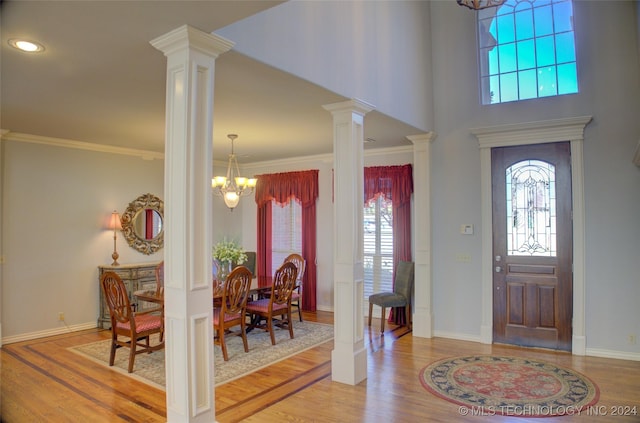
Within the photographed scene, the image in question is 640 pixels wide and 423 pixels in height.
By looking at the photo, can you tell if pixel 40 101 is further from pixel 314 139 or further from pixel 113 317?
pixel 314 139

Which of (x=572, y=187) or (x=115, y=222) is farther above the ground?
(x=572, y=187)

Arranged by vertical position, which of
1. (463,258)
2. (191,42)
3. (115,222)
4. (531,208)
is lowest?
(463,258)

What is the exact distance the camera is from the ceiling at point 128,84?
2275mm

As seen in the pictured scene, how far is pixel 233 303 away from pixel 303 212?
292cm

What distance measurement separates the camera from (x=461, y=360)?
4.58 m

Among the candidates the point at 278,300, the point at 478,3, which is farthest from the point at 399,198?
the point at 478,3

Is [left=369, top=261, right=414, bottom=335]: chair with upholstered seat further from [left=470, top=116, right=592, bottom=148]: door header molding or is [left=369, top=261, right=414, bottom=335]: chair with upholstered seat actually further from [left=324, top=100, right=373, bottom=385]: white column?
[left=470, top=116, right=592, bottom=148]: door header molding

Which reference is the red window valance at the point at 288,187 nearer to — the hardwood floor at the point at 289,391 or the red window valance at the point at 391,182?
the red window valance at the point at 391,182

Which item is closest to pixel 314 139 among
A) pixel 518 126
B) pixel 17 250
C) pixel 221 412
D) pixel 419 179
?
pixel 419 179

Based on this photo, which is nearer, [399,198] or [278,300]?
[278,300]

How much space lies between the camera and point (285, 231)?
7.73 meters

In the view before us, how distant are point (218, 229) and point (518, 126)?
5371 mm

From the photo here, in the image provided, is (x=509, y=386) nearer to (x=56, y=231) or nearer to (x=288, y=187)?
(x=288, y=187)

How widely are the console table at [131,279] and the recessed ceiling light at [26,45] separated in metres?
3.86
